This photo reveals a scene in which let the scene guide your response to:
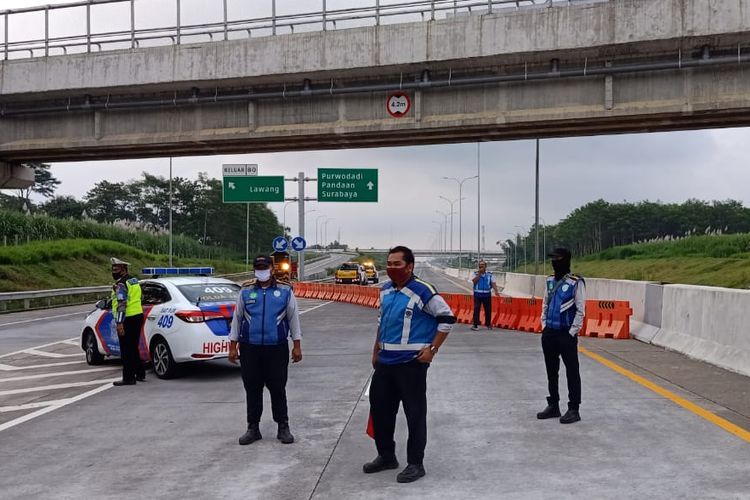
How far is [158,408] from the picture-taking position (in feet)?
30.8

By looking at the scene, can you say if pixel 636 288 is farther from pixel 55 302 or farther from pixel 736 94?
pixel 55 302

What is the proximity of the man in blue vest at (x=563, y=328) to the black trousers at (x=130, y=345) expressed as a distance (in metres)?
5.82

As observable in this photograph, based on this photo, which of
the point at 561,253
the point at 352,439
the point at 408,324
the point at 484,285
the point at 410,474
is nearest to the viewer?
the point at 410,474

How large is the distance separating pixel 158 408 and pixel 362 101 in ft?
44.4

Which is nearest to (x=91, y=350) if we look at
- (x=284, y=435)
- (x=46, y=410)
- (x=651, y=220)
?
(x=46, y=410)

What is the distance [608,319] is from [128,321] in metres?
10.3

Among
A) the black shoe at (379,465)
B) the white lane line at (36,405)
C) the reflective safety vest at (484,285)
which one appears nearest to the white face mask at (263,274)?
the black shoe at (379,465)

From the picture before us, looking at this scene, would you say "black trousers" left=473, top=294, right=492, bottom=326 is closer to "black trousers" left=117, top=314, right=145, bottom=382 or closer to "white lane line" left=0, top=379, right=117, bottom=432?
"black trousers" left=117, top=314, right=145, bottom=382

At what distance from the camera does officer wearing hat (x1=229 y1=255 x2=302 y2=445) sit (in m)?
7.59

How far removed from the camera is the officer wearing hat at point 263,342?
7.59 metres

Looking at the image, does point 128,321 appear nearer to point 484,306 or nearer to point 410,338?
point 410,338

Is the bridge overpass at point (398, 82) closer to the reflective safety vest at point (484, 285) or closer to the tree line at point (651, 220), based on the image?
the reflective safety vest at point (484, 285)

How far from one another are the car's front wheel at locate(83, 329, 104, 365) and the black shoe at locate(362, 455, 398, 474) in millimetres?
8491

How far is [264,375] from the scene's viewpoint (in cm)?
766
